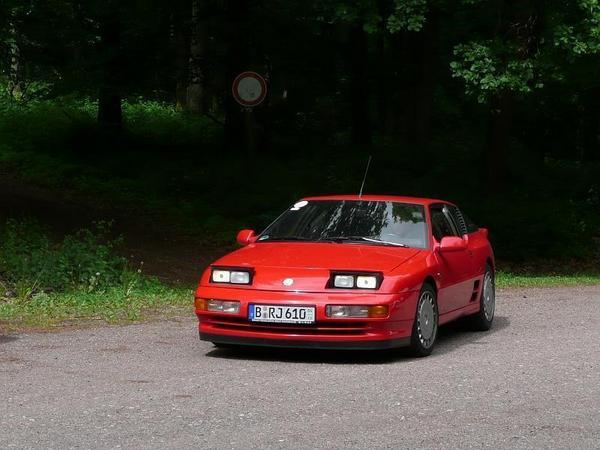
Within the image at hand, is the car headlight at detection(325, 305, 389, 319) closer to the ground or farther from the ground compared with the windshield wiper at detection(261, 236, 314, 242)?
closer to the ground

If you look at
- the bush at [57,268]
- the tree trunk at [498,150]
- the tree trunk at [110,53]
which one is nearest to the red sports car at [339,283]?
the bush at [57,268]

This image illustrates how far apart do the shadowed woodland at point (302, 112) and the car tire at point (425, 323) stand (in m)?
9.54

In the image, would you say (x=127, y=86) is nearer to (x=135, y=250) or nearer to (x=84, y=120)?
(x=84, y=120)

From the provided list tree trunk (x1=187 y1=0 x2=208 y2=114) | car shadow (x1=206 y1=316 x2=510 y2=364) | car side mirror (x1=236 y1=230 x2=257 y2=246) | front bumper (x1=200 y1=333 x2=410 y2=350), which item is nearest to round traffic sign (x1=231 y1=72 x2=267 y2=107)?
tree trunk (x1=187 y1=0 x2=208 y2=114)

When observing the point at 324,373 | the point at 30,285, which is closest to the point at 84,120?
the point at 30,285

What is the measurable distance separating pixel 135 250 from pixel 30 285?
21.3 feet

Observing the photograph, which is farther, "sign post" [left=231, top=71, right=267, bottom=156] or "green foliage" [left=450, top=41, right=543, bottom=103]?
"sign post" [left=231, top=71, right=267, bottom=156]

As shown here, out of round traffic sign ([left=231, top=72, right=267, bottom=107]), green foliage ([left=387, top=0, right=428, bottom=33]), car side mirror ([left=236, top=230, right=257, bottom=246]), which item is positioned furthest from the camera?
round traffic sign ([left=231, top=72, right=267, bottom=107])

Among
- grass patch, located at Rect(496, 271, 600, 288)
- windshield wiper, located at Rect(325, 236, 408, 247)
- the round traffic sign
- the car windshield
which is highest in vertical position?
the round traffic sign

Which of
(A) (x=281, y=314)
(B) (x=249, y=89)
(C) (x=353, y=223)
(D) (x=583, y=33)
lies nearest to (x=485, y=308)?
(C) (x=353, y=223)

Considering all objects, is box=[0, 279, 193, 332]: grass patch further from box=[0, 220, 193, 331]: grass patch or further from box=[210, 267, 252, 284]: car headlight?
box=[210, 267, 252, 284]: car headlight

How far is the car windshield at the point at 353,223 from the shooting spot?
10930 mm

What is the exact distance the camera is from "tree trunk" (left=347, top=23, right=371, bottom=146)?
108 feet

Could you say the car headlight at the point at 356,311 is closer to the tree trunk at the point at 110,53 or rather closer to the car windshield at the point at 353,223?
the car windshield at the point at 353,223
